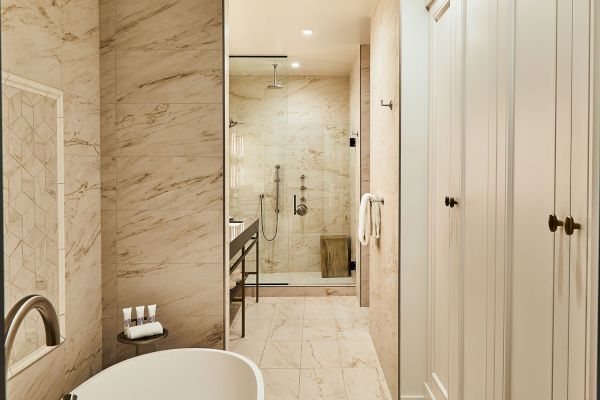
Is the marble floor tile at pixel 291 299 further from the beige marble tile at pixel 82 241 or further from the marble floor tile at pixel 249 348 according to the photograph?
the beige marble tile at pixel 82 241

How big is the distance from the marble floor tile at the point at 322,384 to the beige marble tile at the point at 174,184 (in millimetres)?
Answer: 1290

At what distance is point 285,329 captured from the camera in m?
3.83

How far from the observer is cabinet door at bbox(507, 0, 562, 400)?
112cm

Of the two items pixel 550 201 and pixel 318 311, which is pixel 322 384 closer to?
pixel 318 311

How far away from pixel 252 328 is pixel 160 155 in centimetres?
209

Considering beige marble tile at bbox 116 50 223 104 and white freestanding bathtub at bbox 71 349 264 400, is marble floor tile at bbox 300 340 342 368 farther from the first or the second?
beige marble tile at bbox 116 50 223 104

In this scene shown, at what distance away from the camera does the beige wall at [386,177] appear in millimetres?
2434

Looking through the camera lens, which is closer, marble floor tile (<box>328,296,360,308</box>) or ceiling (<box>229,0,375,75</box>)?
ceiling (<box>229,0,375,75</box>)

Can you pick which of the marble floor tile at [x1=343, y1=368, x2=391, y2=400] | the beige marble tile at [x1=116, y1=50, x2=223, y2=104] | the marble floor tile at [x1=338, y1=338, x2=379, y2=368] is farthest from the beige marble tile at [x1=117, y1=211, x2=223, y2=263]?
the marble floor tile at [x1=338, y1=338, x2=379, y2=368]

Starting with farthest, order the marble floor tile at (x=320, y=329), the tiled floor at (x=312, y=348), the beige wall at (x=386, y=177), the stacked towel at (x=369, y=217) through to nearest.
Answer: the marble floor tile at (x=320, y=329), the stacked towel at (x=369, y=217), the tiled floor at (x=312, y=348), the beige wall at (x=386, y=177)

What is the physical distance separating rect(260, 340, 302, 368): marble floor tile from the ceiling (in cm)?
263

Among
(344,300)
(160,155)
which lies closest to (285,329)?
(344,300)

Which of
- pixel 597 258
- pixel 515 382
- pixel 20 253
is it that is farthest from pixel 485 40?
pixel 20 253

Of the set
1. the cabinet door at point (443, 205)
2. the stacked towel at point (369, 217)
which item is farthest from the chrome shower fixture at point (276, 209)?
the cabinet door at point (443, 205)
